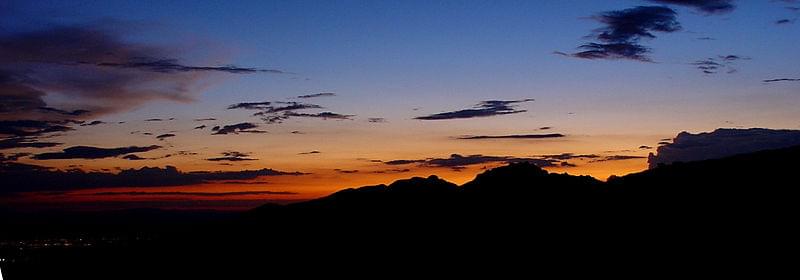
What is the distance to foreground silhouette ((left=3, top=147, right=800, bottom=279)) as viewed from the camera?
271ft

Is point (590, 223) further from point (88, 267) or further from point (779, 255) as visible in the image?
point (88, 267)

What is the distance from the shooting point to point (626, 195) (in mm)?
111250

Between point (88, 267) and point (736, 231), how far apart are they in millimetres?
147636

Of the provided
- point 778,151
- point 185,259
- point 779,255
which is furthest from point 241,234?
point 779,255

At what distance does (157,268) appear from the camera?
14688 cm

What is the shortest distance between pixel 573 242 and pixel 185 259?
261 ft

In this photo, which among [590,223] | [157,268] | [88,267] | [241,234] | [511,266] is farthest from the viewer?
[88,267]

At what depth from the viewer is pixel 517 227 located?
117 m

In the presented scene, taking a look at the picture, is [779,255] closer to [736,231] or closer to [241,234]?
[736,231]

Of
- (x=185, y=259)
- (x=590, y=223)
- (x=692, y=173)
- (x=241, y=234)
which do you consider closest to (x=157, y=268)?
(x=185, y=259)

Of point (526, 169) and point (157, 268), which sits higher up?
point (526, 169)

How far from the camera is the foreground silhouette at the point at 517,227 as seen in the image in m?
82.7

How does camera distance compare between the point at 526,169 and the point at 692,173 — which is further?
the point at 526,169

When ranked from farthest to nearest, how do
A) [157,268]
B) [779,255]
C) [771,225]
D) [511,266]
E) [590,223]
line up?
[157,268], [590,223], [511,266], [771,225], [779,255]
